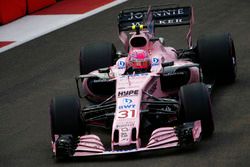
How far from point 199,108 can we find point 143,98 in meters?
0.88

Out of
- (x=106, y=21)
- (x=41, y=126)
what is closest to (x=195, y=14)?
(x=106, y=21)

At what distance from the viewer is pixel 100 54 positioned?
15219 millimetres

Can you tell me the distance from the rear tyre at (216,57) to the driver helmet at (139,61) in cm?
138

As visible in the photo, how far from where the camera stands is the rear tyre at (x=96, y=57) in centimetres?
1512

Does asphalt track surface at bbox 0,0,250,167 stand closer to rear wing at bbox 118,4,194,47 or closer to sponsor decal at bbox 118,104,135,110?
sponsor decal at bbox 118,104,135,110

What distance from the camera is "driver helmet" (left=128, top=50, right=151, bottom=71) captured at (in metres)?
13.8

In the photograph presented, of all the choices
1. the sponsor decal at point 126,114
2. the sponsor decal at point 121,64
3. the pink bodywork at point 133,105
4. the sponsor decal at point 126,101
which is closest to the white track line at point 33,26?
the sponsor decal at point 121,64

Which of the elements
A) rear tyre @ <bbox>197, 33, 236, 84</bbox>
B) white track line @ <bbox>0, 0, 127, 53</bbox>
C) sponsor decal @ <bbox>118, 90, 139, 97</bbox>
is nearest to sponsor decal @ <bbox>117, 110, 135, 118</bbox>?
sponsor decal @ <bbox>118, 90, 139, 97</bbox>

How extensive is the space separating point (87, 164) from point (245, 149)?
188cm

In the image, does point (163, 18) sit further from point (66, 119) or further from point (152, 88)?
point (66, 119)

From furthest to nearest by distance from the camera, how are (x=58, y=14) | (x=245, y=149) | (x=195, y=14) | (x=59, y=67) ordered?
(x=58, y=14)
(x=195, y=14)
(x=59, y=67)
(x=245, y=149)

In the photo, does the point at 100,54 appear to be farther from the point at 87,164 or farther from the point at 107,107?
the point at 87,164

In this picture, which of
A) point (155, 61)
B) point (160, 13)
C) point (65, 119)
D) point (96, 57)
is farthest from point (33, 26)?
point (65, 119)

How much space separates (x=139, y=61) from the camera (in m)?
13.8
